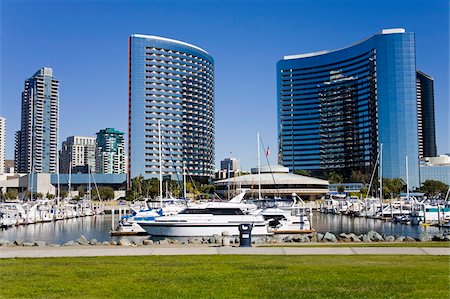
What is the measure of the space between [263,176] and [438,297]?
182m

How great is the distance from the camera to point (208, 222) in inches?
2256

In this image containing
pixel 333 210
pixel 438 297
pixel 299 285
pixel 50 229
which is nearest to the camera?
pixel 438 297

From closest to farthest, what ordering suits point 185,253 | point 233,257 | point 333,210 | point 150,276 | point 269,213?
point 150,276, point 233,257, point 185,253, point 269,213, point 333,210

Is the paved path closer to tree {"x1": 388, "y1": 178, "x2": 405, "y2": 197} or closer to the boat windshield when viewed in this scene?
the boat windshield

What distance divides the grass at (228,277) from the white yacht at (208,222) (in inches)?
1376

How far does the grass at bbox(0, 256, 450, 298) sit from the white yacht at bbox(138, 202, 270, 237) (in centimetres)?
3495

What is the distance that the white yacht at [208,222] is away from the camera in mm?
57219

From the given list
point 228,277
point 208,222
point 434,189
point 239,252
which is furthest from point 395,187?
point 228,277

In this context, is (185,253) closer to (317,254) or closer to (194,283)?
(317,254)

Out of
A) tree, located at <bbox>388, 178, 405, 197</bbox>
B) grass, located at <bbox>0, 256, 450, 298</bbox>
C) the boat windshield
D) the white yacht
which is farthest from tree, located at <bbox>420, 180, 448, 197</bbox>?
grass, located at <bbox>0, 256, 450, 298</bbox>

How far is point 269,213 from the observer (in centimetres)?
6531

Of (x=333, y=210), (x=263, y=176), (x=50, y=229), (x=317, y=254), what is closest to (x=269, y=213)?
(x=50, y=229)

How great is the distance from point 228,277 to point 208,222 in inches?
1591

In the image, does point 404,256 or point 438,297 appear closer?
point 438,297
